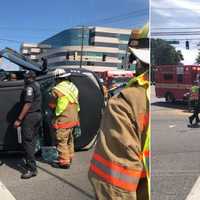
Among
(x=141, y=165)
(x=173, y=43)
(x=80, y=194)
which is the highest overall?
(x=173, y=43)

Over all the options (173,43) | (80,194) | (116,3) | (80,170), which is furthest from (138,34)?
(80,170)

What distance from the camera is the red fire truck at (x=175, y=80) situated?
8.01 feet

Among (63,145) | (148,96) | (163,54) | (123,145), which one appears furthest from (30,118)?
(123,145)

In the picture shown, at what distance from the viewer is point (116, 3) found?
2.66 meters

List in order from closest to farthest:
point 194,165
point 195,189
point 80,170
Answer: point 195,189 → point 194,165 → point 80,170

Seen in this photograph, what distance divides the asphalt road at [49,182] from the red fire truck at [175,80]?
2571mm

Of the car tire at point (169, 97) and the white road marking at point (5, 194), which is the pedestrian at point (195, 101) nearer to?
the car tire at point (169, 97)

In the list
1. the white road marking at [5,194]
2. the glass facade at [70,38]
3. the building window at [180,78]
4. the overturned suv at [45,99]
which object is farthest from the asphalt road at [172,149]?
the overturned suv at [45,99]

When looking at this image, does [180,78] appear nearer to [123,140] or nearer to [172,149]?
[123,140]

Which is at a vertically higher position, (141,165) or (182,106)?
(182,106)

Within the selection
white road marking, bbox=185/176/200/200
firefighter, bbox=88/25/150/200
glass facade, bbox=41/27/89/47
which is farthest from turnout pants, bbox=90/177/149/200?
white road marking, bbox=185/176/200/200

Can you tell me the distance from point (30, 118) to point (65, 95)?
61 cm

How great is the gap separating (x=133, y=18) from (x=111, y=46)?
44 cm

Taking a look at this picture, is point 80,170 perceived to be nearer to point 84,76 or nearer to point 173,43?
point 84,76
